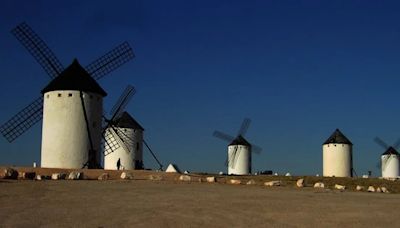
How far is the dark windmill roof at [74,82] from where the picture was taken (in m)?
31.2

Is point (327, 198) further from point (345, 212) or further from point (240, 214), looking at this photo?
point (240, 214)

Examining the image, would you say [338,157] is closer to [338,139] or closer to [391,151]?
[338,139]

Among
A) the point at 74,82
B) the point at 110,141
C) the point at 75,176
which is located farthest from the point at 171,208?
the point at 110,141

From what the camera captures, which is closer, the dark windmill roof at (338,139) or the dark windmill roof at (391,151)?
the dark windmill roof at (338,139)

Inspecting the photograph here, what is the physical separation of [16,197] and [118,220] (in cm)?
459

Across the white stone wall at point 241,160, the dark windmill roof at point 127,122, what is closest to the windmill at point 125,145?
the dark windmill roof at point 127,122

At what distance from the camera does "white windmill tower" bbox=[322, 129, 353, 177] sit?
58.5m

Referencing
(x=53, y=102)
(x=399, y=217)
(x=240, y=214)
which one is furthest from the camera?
(x=53, y=102)

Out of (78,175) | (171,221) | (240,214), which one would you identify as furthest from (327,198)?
(78,175)

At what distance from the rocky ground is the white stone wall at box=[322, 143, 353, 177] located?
3979 cm

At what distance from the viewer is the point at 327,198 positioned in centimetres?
1878

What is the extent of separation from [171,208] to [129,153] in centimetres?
3253

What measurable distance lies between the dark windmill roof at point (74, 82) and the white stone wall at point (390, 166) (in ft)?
157

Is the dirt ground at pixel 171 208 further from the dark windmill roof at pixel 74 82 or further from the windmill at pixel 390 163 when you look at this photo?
the windmill at pixel 390 163
